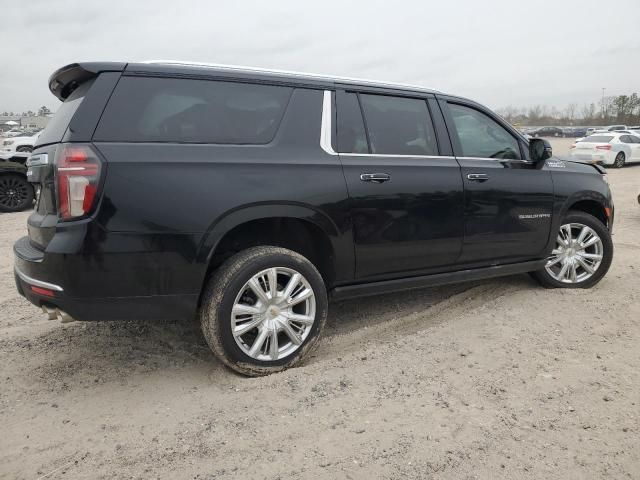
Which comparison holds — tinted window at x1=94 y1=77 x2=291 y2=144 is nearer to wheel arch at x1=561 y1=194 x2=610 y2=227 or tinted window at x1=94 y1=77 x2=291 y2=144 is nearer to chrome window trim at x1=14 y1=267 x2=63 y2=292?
chrome window trim at x1=14 y1=267 x2=63 y2=292

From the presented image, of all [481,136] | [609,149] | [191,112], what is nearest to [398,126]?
[481,136]

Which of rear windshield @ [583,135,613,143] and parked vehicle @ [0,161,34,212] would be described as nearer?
parked vehicle @ [0,161,34,212]

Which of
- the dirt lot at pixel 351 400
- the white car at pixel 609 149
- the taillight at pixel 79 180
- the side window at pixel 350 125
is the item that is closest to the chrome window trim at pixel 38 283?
the taillight at pixel 79 180

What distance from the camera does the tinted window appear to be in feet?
8.56

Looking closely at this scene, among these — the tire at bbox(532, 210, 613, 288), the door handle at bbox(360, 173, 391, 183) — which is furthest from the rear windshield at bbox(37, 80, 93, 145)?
the tire at bbox(532, 210, 613, 288)

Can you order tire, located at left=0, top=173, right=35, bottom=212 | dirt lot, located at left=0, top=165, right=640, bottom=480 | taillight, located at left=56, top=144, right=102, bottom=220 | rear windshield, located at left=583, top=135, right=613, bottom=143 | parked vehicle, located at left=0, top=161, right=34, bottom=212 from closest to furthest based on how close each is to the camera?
dirt lot, located at left=0, top=165, right=640, bottom=480 → taillight, located at left=56, top=144, right=102, bottom=220 → parked vehicle, located at left=0, top=161, right=34, bottom=212 → tire, located at left=0, top=173, right=35, bottom=212 → rear windshield, located at left=583, top=135, right=613, bottom=143

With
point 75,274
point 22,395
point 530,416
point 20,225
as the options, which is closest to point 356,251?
point 530,416

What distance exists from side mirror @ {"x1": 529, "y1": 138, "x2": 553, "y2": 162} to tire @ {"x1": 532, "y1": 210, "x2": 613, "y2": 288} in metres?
0.68

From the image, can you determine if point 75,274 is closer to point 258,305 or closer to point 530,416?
point 258,305

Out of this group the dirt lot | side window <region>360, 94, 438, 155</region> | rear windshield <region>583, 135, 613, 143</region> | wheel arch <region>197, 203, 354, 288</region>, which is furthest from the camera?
rear windshield <region>583, 135, 613, 143</region>

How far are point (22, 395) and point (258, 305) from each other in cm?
143

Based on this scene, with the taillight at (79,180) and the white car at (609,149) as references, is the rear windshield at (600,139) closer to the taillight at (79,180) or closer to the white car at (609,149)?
the white car at (609,149)

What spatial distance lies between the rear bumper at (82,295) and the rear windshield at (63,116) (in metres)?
0.65

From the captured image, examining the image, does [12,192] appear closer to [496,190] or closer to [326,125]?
[326,125]
